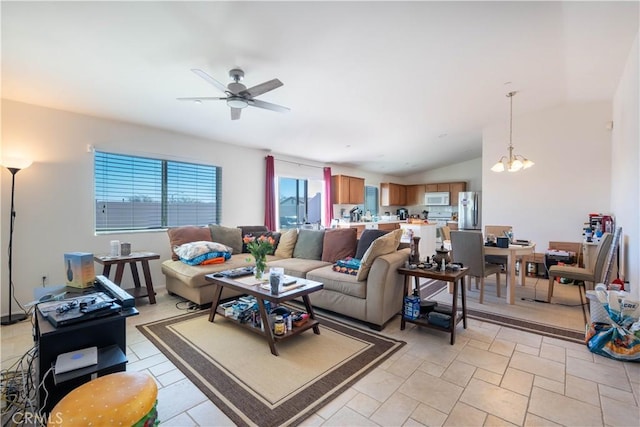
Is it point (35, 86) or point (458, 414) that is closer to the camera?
point (458, 414)

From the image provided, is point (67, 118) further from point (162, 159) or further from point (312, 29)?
point (312, 29)

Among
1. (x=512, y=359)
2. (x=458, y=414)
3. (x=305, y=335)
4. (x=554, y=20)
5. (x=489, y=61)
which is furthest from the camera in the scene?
(x=489, y=61)

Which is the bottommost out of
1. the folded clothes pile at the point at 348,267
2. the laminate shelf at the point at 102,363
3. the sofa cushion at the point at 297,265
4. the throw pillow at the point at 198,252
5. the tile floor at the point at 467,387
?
the tile floor at the point at 467,387

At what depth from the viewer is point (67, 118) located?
11.6ft

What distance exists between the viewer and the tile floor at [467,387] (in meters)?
1.68

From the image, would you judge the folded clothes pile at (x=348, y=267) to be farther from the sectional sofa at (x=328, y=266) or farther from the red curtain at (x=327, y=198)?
the red curtain at (x=327, y=198)

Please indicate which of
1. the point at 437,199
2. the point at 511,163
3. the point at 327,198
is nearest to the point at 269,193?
the point at 327,198

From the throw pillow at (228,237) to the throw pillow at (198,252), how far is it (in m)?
0.57

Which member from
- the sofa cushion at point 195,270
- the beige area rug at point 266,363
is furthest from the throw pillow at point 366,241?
the sofa cushion at point 195,270

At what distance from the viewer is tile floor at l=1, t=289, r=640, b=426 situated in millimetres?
1681

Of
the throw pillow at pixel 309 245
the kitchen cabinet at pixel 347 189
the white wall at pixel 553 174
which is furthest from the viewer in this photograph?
the kitchen cabinet at pixel 347 189

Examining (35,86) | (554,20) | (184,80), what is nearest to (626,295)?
(554,20)

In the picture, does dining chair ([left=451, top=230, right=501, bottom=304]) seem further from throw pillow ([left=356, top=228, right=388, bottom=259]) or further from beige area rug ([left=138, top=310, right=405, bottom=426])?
beige area rug ([left=138, top=310, right=405, bottom=426])

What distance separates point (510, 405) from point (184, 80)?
389 centimetres
